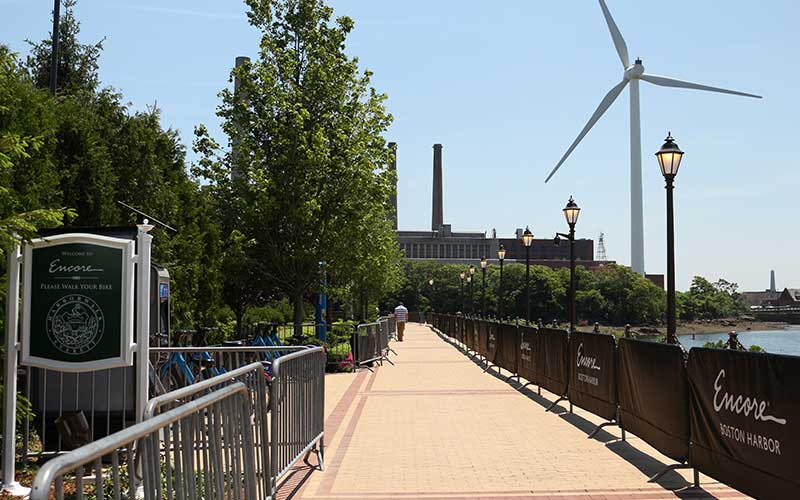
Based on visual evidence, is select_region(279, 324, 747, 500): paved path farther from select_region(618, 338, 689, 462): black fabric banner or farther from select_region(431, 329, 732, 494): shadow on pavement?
select_region(618, 338, 689, 462): black fabric banner

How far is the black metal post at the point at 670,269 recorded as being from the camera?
45.2ft

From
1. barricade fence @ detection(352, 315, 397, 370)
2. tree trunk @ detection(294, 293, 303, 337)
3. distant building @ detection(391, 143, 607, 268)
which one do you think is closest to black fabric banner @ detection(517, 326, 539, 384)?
barricade fence @ detection(352, 315, 397, 370)

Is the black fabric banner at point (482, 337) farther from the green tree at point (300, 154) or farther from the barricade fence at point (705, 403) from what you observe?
the barricade fence at point (705, 403)

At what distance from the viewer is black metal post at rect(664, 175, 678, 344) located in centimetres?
1377

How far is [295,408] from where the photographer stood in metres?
8.24

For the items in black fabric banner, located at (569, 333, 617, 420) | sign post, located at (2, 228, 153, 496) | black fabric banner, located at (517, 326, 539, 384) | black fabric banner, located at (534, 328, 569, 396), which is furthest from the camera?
Answer: black fabric banner, located at (517, 326, 539, 384)

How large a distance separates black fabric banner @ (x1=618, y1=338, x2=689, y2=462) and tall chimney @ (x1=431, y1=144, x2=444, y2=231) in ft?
447

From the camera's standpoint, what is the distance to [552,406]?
14906 millimetres

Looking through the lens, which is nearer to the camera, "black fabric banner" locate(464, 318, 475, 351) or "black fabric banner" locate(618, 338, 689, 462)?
"black fabric banner" locate(618, 338, 689, 462)

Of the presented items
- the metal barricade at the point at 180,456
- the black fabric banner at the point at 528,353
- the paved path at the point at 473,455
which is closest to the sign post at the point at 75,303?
the metal barricade at the point at 180,456

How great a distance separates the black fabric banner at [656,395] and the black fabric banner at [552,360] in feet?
11.9

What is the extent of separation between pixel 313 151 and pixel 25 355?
14194 millimetres

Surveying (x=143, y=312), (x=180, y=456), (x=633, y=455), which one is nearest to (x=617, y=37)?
(x=633, y=455)

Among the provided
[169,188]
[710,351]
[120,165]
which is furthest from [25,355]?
[169,188]
